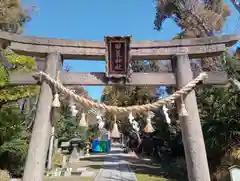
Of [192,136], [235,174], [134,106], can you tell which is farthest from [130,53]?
[235,174]

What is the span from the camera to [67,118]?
2253 centimetres

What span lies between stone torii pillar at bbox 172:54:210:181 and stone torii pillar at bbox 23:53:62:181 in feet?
7.94

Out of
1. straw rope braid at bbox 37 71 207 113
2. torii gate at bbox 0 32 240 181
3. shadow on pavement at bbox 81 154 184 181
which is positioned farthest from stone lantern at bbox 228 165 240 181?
shadow on pavement at bbox 81 154 184 181

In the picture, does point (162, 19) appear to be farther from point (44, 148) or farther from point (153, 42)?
point (44, 148)

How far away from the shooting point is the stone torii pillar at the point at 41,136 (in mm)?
3820

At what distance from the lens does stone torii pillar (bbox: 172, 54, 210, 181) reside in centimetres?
385

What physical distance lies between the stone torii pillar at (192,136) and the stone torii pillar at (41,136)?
7.94 ft

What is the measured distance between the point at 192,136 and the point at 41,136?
103 inches

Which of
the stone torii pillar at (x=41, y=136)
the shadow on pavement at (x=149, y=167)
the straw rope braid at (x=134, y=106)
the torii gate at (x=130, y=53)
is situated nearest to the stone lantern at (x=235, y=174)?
the torii gate at (x=130, y=53)

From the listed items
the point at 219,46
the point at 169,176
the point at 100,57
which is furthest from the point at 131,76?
the point at 169,176

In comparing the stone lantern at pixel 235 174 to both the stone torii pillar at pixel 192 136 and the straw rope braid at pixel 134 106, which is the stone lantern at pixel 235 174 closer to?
the stone torii pillar at pixel 192 136

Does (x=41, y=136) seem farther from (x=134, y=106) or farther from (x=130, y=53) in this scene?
(x=130, y=53)

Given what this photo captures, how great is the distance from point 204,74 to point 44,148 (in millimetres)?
3160

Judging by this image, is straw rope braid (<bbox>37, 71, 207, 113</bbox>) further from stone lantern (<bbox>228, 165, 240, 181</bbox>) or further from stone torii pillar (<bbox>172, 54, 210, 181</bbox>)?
stone lantern (<bbox>228, 165, 240, 181</bbox>)
